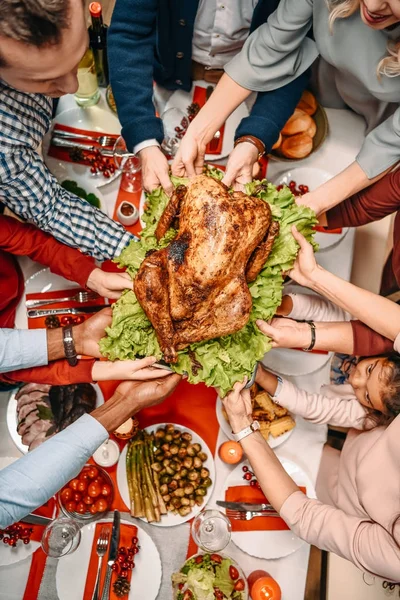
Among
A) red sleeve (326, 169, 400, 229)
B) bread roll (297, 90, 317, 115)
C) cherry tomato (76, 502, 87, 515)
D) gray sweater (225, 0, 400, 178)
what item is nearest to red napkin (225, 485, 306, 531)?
cherry tomato (76, 502, 87, 515)

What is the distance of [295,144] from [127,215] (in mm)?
1134

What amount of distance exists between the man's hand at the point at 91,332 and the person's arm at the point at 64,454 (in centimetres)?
27

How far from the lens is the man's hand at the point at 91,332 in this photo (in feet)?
7.82

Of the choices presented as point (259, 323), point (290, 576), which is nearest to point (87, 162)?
point (259, 323)

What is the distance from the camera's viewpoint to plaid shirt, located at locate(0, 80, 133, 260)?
6.97ft

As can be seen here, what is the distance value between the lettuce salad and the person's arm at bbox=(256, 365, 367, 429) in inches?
15.1

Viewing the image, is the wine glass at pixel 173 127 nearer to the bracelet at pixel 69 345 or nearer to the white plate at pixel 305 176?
the white plate at pixel 305 176

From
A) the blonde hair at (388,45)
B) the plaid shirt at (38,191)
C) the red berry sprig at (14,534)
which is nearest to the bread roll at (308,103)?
the blonde hair at (388,45)

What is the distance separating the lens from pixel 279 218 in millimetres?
2213

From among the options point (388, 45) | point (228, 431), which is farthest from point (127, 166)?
point (228, 431)

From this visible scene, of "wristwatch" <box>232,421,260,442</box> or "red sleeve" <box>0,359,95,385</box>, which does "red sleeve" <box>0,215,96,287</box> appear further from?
"wristwatch" <box>232,421,260,442</box>

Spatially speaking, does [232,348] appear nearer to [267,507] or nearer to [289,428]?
[289,428]

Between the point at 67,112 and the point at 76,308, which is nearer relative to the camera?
the point at 76,308

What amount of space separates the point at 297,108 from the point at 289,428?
1966 mm
